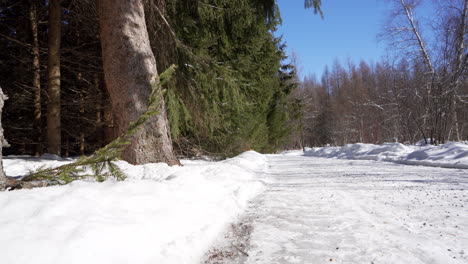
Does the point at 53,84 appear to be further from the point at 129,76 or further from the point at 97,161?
the point at 97,161

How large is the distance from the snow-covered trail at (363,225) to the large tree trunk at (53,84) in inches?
238

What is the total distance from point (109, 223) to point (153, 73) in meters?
3.14

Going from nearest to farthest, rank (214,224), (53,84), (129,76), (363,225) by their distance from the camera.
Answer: (363,225) < (214,224) < (129,76) < (53,84)

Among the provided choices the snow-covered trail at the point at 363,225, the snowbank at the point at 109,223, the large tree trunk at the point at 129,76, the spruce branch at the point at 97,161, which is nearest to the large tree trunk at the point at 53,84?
the large tree trunk at the point at 129,76

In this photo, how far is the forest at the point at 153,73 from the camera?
→ 13.4 feet

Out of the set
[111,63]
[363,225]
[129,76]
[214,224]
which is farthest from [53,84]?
[363,225]

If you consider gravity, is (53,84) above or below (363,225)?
above

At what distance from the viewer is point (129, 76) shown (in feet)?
13.0

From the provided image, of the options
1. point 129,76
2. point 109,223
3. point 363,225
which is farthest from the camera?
point 129,76

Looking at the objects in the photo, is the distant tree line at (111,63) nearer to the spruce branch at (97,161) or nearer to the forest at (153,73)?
the forest at (153,73)

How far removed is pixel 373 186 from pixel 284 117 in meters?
16.9

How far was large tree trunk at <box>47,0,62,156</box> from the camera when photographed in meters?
6.45

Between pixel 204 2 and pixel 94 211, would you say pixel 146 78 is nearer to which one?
pixel 94 211

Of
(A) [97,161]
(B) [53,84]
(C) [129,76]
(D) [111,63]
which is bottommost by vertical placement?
(A) [97,161]
